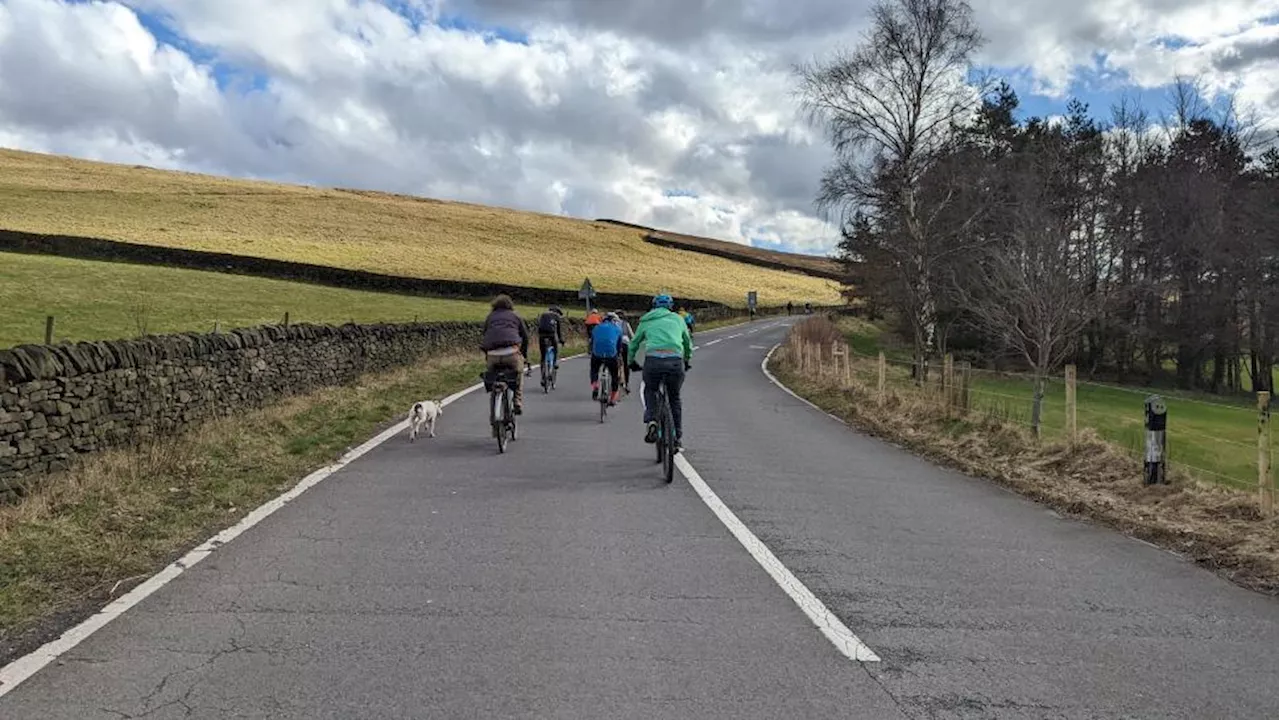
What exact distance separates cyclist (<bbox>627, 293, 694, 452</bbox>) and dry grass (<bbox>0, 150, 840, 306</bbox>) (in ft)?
162

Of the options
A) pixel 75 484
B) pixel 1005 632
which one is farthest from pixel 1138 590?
pixel 75 484

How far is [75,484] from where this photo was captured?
7.86 meters

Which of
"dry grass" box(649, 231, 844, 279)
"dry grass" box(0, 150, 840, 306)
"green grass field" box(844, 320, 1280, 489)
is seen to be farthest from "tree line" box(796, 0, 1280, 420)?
"dry grass" box(649, 231, 844, 279)

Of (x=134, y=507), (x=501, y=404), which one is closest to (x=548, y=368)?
(x=501, y=404)

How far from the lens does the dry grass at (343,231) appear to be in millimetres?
60406

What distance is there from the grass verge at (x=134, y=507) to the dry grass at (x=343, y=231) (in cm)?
4735

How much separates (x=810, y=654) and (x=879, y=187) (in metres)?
26.5

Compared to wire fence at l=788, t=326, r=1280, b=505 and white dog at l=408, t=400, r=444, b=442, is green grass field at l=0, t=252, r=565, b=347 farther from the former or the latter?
wire fence at l=788, t=326, r=1280, b=505

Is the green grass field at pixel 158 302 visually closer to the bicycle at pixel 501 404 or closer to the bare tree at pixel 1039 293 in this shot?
the bicycle at pixel 501 404

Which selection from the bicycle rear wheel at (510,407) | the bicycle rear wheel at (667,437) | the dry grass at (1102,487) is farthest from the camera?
the bicycle rear wheel at (510,407)

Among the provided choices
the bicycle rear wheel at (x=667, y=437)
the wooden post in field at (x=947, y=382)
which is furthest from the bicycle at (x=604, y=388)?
the wooden post in field at (x=947, y=382)

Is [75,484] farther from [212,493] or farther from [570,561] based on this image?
[570,561]

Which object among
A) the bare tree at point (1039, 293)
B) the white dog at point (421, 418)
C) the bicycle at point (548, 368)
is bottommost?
the white dog at point (421, 418)

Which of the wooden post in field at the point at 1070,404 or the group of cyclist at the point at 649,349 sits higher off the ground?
the group of cyclist at the point at 649,349
